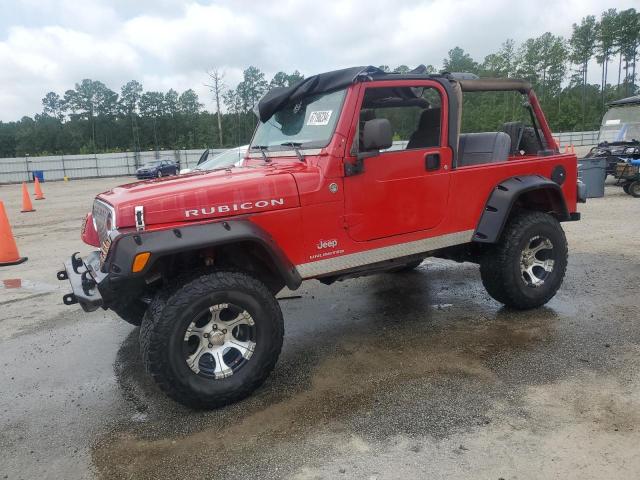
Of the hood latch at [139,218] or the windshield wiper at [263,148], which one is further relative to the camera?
the windshield wiper at [263,148]

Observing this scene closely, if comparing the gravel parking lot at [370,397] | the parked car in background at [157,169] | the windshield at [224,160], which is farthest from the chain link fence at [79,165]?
the gravel parking lot at [370,397]

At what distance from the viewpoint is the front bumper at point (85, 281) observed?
10.7 ft

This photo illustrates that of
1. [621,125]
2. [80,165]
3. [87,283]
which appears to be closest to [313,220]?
[87,283]

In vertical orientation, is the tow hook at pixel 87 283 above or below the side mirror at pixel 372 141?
below

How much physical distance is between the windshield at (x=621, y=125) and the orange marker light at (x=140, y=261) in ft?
46.3

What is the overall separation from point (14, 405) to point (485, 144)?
451cm

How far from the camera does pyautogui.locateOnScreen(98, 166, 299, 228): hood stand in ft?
10.2

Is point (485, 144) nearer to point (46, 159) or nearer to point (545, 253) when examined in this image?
point (545, 253)

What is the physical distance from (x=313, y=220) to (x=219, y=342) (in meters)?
1.07

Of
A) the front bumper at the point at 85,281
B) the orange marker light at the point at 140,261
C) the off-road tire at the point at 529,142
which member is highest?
the off-road tire at the point at 529,142

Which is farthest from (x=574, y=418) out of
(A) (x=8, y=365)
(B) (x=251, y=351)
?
(A) (x=8, y=365)

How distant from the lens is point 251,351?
335 centimetres

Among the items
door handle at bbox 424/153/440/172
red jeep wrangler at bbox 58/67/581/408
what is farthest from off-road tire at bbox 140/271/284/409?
door handle at bbox 424/153/440/172

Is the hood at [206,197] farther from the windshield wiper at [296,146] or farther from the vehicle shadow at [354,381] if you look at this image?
the vehicle shadow at [354,381]
